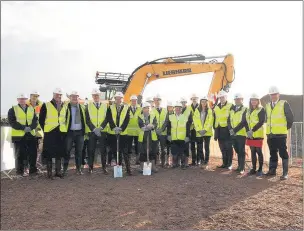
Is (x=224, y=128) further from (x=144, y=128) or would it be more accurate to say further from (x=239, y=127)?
(x=144, y=128)

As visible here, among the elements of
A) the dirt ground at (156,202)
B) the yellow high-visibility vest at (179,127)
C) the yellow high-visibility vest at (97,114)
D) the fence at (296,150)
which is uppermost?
the yellow high-visibility vest at (97,114)

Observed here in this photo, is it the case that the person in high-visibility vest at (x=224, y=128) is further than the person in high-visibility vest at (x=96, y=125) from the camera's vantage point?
Yes

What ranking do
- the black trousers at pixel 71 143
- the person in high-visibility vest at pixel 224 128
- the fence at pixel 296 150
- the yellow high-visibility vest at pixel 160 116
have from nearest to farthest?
1. the black trousers at pixel 71 143
2. the person in high-visibility vest at pixel 224 128
3. the yellow high-visibility vest at pixel 160 116
4. the fence at pixel 296 150

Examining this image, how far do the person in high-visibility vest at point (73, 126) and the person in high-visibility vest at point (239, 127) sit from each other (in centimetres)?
402

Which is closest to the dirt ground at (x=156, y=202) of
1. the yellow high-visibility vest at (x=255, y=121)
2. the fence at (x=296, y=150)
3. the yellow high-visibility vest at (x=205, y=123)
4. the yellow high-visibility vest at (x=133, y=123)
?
the yellow high-visibility vest at (x=255, y=121)

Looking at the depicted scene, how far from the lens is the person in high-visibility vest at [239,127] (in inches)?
366

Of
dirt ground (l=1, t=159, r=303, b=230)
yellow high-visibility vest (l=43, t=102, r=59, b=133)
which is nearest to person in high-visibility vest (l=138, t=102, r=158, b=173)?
dirt ground (l=1, t=159, r=303, b=230)

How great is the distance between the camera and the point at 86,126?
31.1ft

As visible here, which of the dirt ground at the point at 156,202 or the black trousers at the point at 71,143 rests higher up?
the black trousers at the point at 71,143

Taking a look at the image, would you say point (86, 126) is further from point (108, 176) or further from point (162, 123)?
point (162, 123)

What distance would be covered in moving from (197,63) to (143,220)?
30.5 ft

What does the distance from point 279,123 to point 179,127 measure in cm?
272

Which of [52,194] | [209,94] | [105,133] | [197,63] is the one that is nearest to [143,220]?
[52,194]

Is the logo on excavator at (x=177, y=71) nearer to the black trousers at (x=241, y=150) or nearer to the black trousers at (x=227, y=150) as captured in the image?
the black trousers at (x=227, y=150)
